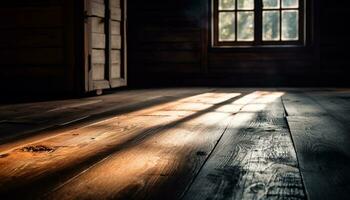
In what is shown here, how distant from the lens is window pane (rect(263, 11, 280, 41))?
247 inches

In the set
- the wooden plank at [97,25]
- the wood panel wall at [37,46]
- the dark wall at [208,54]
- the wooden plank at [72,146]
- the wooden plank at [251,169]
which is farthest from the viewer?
the dark wall at [208,54]

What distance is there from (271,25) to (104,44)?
111 inches

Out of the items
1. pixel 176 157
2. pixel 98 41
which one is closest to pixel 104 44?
pixel 98 41

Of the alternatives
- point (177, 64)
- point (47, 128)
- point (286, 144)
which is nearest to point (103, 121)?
point (47, 128)

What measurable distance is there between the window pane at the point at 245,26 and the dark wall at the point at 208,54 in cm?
21

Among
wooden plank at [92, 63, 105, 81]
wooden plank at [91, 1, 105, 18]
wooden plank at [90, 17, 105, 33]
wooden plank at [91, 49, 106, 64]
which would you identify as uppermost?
wooden plank at [91, 1, 105, 18]

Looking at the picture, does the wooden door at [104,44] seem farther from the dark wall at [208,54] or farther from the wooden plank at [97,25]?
the dark wall at [208,54]

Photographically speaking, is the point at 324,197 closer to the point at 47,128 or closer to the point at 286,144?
the point at 286,144

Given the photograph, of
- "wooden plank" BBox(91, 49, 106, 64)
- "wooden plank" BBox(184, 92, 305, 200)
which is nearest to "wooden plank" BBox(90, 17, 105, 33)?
"wooden plank" BBox(91, 49, 106, 64)

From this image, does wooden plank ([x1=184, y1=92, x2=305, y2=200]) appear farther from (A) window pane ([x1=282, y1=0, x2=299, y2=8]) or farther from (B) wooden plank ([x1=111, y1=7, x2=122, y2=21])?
(A) window pane ([x1=282, y1=0, x2=299, y2=8])

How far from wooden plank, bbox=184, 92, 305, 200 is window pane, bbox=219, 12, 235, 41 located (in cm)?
459

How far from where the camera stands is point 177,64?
647 cm

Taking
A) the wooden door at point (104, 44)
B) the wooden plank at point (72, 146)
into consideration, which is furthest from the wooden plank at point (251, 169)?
the wooden door at point (104, 44)

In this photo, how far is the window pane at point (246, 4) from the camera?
A: 630cm
